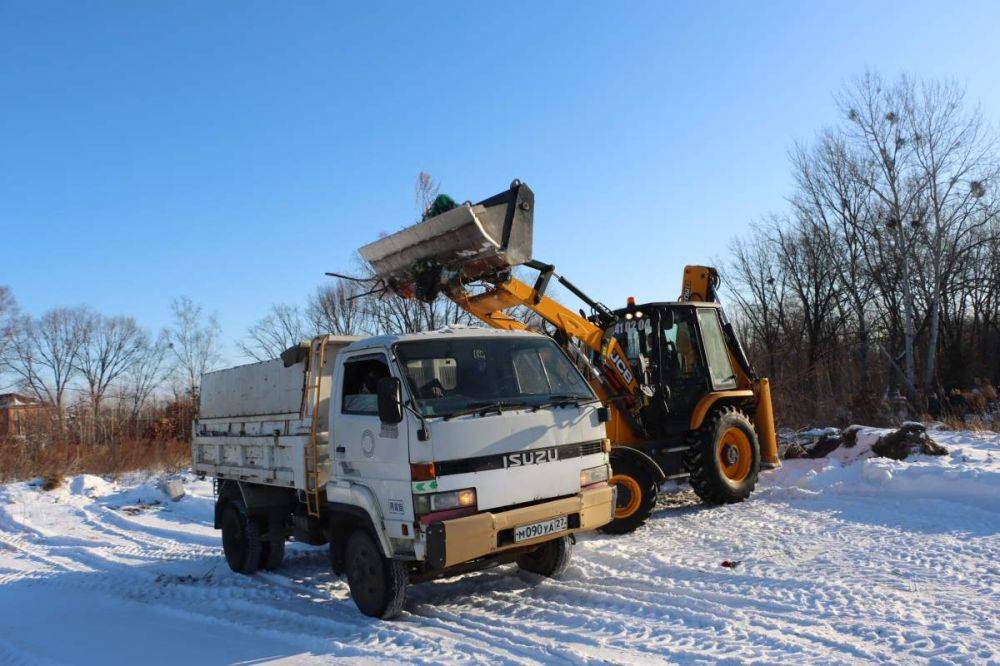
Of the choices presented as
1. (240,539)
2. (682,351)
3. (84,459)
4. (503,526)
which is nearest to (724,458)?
(682,351)

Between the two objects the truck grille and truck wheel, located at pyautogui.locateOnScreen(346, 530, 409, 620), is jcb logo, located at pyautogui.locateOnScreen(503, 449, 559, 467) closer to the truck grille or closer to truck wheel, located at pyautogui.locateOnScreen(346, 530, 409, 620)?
the truck grille

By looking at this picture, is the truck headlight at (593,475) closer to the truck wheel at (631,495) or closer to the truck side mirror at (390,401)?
the truck side mirror at (390,401)

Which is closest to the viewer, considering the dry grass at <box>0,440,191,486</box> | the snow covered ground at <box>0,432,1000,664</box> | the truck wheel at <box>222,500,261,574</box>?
the snow covered ground at <box>0,432,1000,664</box>

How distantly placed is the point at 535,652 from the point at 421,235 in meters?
4.62

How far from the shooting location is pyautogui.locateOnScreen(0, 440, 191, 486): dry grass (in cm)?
1786

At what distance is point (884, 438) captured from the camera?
11.5m

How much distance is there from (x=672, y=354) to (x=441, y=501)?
17.5 feet

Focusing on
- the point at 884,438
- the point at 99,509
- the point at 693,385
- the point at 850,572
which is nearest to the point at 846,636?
the point at 850,572

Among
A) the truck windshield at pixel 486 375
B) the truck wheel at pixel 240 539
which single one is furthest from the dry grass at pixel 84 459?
the truck windshield at pixel 486 375

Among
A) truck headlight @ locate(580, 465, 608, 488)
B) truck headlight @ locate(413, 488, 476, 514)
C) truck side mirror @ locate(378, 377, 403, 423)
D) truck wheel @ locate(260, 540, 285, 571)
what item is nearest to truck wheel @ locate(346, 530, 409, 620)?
truck headlight @ locate(413, 488, 476, 514)

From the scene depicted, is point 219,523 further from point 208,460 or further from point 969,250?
point 969,250

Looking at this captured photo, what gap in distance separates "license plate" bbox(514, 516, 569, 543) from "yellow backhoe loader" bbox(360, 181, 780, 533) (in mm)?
2634

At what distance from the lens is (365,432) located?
5949mm

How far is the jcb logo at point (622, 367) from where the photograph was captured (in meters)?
9.16
